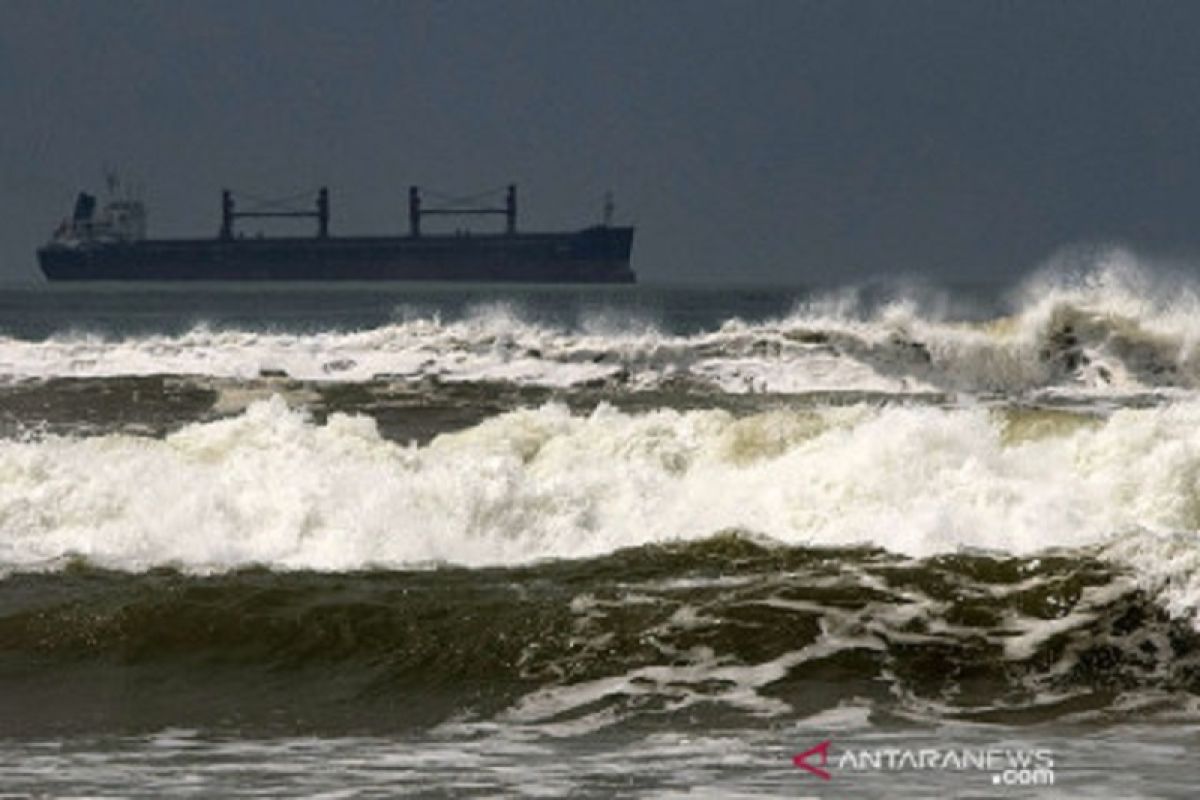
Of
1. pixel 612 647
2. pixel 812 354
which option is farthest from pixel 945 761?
pixel 812 354

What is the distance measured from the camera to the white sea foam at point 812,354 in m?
44.0

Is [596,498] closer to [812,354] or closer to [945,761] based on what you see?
[945,761]

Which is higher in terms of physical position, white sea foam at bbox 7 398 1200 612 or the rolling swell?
white sea foam at bbox 7 398 1200 612

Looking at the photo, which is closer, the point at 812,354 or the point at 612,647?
the point at 612,647

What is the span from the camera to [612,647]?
16344 mm

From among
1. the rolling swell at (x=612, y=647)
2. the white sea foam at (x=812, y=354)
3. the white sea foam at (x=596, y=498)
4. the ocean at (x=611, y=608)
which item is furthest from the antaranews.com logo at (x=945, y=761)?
the white sea foam at (x=812, y=354)

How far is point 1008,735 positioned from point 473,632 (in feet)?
15.6

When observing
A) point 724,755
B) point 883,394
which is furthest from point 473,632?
point 883,394

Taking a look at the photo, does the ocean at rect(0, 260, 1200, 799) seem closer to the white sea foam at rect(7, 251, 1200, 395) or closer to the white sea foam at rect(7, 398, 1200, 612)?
the white sea foam at rect(7, 398, 1200, 612)

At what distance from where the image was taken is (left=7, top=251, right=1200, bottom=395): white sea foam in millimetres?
44000

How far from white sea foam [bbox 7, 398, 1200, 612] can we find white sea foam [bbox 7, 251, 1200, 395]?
18512 mm

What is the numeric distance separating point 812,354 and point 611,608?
27688 millimetres

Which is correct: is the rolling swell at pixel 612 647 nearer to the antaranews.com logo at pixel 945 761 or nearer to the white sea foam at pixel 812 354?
the antaranews.com logo at pixel 945 761

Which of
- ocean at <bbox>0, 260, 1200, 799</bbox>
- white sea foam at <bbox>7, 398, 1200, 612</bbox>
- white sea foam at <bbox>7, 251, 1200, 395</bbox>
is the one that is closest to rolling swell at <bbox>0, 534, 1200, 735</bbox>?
ocean at <bbox>0, 260, 1200, 799</bbox>
